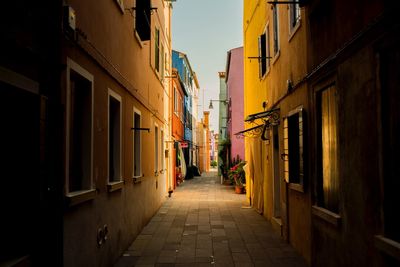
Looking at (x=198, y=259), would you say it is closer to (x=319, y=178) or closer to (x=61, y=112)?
(x=319, y=178)

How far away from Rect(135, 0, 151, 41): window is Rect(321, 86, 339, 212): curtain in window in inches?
208

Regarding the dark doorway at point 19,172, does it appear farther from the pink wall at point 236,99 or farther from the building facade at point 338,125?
the pink wall at point 236,99

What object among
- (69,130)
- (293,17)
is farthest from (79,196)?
(293,17)

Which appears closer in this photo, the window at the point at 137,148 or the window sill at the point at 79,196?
the window sill at the point at 79,196

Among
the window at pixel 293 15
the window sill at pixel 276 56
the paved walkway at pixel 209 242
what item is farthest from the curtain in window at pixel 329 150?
the window sill at pixel 276 56

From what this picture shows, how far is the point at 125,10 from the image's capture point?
9.16 m

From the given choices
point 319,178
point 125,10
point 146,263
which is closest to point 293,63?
point 319,178

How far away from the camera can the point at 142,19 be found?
1045 centimetres

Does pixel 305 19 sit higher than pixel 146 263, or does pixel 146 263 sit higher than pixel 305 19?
pixel 305 19

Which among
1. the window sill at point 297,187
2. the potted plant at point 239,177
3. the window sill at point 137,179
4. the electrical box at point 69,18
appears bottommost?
the potted plant at point 239,177

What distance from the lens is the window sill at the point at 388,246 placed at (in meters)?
3.93

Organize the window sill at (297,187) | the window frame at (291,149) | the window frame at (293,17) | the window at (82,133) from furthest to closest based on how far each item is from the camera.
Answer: the window frame at (291,149) < the window frame at (293,17) < the window sill at (297,187) < the window at (82,133)

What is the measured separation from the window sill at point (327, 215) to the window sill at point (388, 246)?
1.32 metres

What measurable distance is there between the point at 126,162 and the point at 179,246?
6.89 ft
